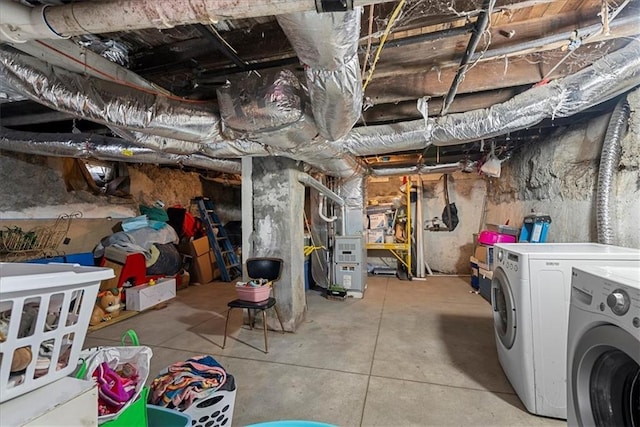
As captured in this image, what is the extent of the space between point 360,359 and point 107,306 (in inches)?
116

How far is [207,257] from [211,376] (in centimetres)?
404

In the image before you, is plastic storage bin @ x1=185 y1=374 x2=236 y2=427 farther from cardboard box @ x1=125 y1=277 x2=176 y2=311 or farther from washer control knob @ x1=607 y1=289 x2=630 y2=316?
cardboard box @ x1=125 y1=277 x2=176 y2=311

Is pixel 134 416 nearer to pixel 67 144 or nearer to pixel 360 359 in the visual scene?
pixel 360 359

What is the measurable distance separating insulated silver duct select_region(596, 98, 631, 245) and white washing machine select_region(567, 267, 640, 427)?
1.56m

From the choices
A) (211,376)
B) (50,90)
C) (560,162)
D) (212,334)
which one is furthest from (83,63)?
(560,162)

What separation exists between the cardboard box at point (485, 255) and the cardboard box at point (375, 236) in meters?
1.60

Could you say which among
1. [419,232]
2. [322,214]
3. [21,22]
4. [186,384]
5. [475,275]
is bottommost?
[475,275]

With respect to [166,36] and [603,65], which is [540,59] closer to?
[603,65]

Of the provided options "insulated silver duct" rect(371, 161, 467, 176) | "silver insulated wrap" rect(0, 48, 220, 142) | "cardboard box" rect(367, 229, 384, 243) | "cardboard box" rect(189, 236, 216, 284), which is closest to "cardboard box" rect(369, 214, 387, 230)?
"cardboard box" rect(367, 229, 384, 243)

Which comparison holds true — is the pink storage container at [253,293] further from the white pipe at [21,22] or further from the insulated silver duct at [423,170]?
the insulated silver duct at [423,170]

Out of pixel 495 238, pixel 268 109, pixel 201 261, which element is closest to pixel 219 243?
pixel 201 261

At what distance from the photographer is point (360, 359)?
238 cm

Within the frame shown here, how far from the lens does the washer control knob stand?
89cm

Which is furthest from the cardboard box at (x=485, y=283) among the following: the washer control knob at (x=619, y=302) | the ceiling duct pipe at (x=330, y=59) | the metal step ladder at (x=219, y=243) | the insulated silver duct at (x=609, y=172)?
the metal step ladder at (x=219, y=243)
